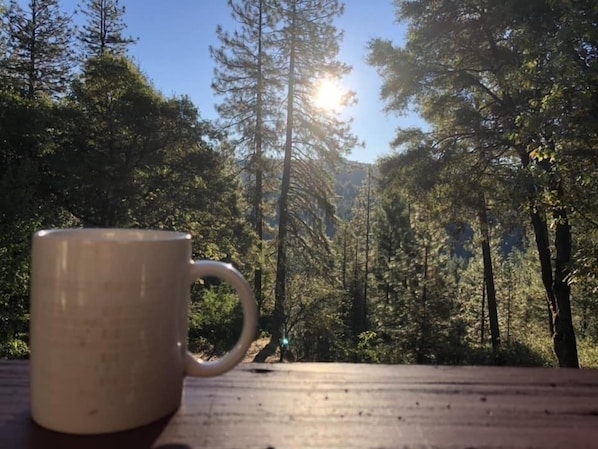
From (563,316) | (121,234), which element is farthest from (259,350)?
(121,234)

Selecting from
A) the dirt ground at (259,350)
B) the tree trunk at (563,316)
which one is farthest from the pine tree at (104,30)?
the tree trunk at (563,316)

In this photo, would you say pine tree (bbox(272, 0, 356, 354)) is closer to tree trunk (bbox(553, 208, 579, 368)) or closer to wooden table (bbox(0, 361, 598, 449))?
tree trunk (bbox(553, 208, 579, 368))

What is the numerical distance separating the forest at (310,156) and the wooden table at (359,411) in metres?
2.93

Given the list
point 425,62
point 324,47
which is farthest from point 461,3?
point 324,47

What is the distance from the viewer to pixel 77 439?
461 millimetres

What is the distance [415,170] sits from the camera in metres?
6.18

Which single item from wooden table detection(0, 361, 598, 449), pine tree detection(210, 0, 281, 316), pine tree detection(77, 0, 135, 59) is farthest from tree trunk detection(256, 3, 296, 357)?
wooden table detection(0, 361, 598, 449)

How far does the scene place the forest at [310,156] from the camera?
3.94 metres

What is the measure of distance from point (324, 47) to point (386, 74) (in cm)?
412

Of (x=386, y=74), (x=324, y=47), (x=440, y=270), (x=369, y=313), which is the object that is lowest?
(x=369, y=313)

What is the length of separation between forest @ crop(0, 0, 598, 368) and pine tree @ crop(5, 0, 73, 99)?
0.04 metres

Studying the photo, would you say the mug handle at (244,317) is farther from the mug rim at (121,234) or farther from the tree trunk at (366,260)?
the tree trunk at (366,260)

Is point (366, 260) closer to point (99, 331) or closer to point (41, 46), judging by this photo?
point (41, 46)

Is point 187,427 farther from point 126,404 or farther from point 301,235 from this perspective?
point 301,235
